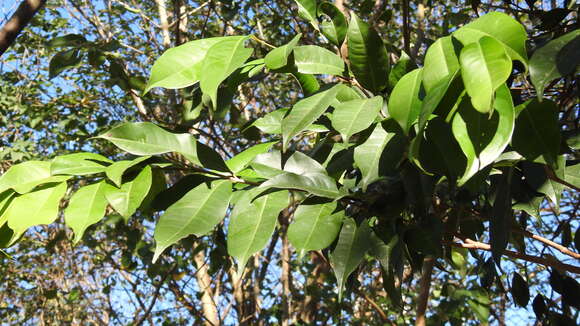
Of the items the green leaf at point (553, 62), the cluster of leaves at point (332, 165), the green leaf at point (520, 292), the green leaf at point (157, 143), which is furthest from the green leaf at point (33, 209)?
the green leaf at point (520, 292)

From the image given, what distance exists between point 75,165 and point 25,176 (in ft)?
0.22

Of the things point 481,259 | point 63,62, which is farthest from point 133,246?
point 481,259

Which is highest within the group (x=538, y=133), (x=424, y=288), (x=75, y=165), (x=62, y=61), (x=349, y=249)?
(x=62, y=61)

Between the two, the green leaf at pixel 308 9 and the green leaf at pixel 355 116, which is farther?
the green leaf at pixel 308 9

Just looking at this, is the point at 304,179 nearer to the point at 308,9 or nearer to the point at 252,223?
the point at 252,223

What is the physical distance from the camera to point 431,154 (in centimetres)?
62

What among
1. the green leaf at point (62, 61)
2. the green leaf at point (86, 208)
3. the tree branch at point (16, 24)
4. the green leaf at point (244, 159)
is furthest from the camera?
the green leaf at point (62, 61)

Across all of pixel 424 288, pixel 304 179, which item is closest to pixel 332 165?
pixel 304 179

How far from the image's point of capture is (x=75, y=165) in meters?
0.74

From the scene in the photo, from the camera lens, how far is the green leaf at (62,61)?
1.61 m

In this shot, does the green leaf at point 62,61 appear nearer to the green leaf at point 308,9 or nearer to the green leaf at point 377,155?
the green leaf at point 308,9

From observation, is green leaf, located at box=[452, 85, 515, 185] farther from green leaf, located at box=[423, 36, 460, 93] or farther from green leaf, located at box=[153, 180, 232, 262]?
green leaf, located at box=[153, 180, 232, 262]

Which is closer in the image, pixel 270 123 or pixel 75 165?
pixel 75 165

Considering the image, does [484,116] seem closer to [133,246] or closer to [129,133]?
[129,133]
